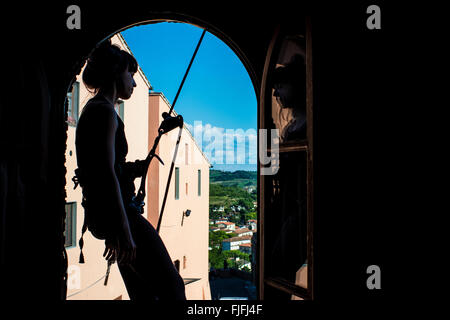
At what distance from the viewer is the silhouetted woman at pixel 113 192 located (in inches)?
71.2

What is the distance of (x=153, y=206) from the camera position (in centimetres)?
435

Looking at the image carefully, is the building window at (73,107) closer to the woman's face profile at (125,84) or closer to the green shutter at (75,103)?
the green shutter at (75,103)

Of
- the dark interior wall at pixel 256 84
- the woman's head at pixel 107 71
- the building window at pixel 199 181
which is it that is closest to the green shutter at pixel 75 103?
the woman's head at pixel 107 71

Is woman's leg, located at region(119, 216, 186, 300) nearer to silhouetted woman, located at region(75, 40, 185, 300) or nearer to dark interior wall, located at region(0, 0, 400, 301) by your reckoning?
silhouetted woman, located at region(75, 40, 185, 300)

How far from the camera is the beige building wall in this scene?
3.31 m

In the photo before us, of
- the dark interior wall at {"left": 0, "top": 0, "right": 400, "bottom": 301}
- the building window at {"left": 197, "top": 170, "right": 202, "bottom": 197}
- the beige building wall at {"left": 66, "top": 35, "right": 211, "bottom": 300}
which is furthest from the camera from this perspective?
the building window at {"left": 197, "top": 170, "right": 202, "bottom": 197}

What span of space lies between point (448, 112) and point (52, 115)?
1.83 meters

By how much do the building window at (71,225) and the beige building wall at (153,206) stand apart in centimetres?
4

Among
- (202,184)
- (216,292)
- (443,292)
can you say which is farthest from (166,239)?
(443,292)

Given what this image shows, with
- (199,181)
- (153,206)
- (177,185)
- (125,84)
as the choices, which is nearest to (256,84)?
(125,84)

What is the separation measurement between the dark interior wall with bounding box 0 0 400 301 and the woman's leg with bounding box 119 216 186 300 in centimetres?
45

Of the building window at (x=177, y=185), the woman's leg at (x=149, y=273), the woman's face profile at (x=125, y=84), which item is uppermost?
the woman's face profile at (x=125, y=84)

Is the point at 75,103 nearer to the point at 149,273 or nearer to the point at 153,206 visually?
the point at 153,206

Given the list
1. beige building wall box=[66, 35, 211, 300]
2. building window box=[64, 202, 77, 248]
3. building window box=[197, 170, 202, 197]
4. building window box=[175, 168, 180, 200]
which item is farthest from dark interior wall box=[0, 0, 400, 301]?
building window box=[197, 170, 202, 197]
